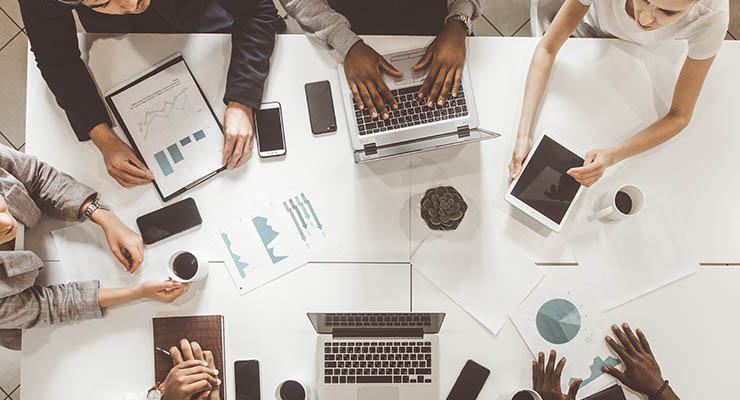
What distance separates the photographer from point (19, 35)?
2020 mm

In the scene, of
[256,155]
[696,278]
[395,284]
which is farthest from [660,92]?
[256,155]

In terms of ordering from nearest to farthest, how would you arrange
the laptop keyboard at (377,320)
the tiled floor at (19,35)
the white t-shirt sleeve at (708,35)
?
the white t-shirt sleeve at (708,35) → the laptop keyboard at (377,320) → the tiled floor at (19,35)

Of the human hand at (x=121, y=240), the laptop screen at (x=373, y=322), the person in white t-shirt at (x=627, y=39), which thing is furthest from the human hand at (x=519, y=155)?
the human hand at (x=121, y=240)

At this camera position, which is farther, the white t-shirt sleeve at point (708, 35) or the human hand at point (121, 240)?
the human hand at point (121, 240)

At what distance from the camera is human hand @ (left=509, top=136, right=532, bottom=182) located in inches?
50.4

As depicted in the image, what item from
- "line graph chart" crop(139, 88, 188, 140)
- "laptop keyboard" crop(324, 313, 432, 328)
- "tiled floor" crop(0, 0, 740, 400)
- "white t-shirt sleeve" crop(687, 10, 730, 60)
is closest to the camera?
"white t-shirt sleeve" crop(687, 10, 730, 60)

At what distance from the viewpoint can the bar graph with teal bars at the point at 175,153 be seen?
1.30 metres

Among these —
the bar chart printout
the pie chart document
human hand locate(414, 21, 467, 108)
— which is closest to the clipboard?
the bar chart printout

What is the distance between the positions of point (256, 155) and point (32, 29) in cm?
67

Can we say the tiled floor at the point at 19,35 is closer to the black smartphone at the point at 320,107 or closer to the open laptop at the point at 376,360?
the black smartphone at the point at 320,107

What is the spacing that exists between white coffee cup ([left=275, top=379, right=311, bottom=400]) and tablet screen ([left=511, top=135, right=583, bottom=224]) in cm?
78

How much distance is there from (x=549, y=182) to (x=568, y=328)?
0.41 metres

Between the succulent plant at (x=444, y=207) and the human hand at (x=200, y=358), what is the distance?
719 millimetres

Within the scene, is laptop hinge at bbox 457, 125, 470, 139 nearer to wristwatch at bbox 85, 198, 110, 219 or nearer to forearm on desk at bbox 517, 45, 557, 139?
forearm on desk at bbox 517, 45, 557, 139
